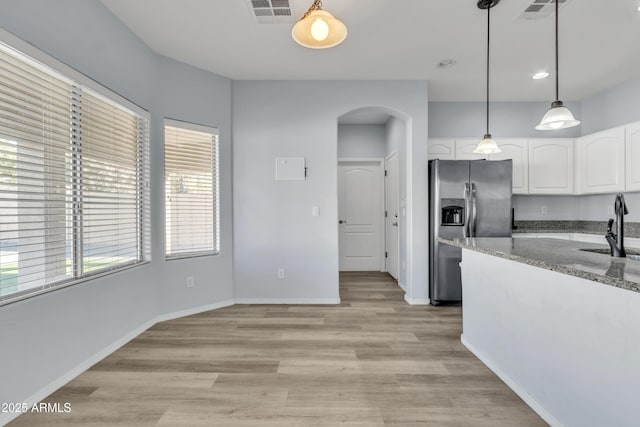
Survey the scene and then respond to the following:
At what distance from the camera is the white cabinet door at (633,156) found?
3498 millimetres

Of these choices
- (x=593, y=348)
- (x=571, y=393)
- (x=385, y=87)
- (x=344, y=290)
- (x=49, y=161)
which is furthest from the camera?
(x=344, y=290)

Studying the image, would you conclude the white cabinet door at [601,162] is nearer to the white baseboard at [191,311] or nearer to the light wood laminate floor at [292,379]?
the light wood laminate floor at [292,379]

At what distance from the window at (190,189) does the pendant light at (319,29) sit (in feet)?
7.26

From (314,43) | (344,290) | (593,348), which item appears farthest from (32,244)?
(344,290)

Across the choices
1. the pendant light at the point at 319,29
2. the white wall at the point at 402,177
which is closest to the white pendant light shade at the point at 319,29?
the pendant light at the point at 319,29

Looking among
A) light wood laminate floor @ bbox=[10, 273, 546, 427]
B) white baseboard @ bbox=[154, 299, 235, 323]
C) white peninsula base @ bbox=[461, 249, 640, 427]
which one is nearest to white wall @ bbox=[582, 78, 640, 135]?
white peninsula base @ bbox=[461, 249, 640, 427]

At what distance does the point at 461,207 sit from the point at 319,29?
9.39 feet

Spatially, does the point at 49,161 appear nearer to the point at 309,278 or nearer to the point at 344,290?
the point at 309,278

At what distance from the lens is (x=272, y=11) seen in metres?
2.54

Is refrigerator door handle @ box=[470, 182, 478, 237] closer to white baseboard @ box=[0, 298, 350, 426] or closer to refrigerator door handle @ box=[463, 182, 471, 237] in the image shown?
refrigerator door handle @ box=[463, 182, 471, 237]

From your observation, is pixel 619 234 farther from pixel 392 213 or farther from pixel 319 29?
pixel 392 213

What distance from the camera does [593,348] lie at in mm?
1436

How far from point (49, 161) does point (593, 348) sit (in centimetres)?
327

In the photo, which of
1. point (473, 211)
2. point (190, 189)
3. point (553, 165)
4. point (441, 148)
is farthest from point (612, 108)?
point (190, 189)
